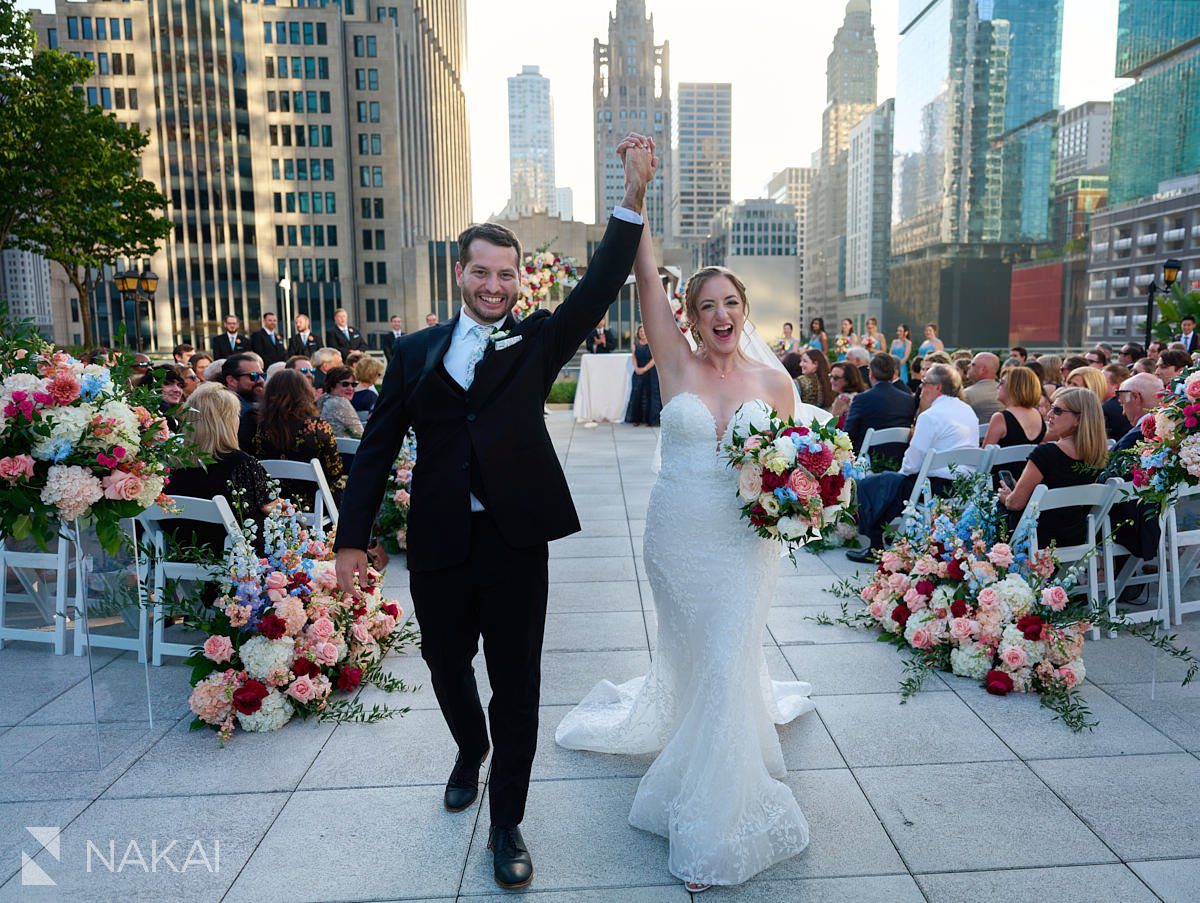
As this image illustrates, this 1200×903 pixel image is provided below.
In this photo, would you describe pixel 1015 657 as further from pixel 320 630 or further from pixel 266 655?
pixel 266 655

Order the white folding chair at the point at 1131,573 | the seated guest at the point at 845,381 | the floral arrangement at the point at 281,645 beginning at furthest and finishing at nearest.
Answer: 1. the seated guest at the point at 845,381
2. the white folding chair at the point at 1131,573
3. the floral arrangement at the point at 281,645

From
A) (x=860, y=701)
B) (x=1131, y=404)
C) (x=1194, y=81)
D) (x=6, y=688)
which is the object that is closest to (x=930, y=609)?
(x=860, y=701)

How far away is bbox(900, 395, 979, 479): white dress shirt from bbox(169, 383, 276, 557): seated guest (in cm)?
493

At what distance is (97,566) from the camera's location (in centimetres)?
574

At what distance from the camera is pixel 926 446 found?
6887 mm

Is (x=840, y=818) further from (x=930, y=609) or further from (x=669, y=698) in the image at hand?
(x=930, y=609)

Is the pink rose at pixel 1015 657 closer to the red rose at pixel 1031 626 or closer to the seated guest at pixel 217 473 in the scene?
the red rose at pixel 1031 626

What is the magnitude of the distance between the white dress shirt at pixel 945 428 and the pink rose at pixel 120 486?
547cm

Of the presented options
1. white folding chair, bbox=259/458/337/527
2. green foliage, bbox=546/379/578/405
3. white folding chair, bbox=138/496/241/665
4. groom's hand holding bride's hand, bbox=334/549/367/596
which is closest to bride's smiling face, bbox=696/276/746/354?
groom's hand holding bride's hand, bbox=334/549/367/596

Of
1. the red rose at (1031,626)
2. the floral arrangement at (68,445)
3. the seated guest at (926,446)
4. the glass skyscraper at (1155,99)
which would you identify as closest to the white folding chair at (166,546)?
the floral arrangement at (68,445)

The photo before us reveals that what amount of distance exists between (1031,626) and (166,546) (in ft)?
16.1

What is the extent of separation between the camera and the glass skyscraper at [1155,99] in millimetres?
81625

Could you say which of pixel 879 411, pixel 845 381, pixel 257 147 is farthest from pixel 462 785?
pixel 257 147

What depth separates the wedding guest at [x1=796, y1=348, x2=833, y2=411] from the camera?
9.76m
